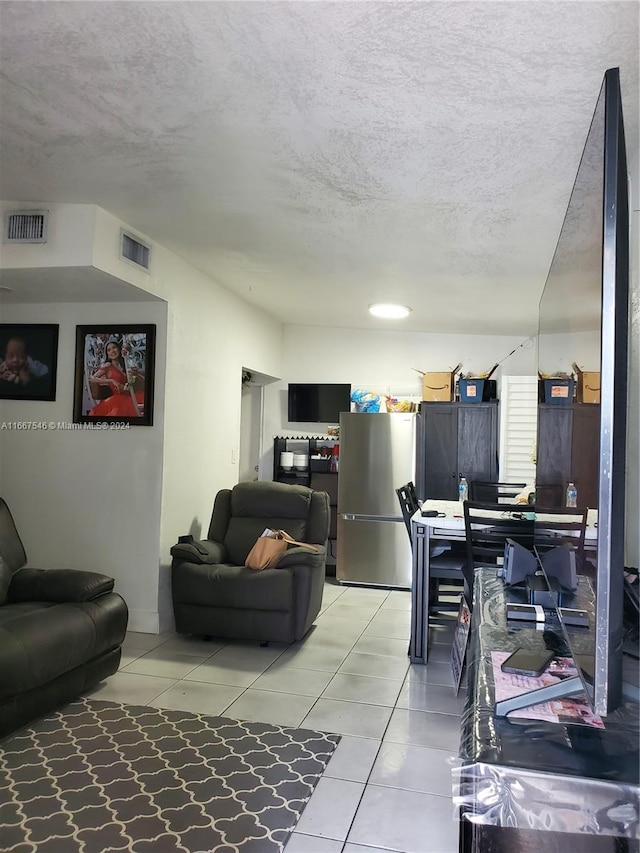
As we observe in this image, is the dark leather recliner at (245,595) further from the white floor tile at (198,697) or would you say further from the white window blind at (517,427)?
the white window blind at (517,427)

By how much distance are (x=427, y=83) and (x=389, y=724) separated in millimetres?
2718

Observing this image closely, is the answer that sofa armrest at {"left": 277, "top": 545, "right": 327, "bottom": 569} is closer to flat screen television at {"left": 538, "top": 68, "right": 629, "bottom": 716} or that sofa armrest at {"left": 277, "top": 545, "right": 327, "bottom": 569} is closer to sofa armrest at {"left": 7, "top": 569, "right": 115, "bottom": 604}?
sofa armrest at {"left": 7, "top": 569, "right": 115, "bottom": 604}

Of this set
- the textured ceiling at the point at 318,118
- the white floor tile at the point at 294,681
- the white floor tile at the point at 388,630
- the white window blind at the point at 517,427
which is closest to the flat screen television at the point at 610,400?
the textured ceiling at the point at 318,118

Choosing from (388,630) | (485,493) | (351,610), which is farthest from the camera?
(485,493)

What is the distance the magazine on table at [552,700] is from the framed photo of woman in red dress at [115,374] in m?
3.30

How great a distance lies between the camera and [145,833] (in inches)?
81.4

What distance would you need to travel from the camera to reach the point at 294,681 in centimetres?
346

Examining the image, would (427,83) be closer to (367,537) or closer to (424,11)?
(424,11)

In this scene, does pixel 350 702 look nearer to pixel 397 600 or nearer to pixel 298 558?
pixel 298 558

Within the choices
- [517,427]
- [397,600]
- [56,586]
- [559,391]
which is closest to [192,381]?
[56,586]

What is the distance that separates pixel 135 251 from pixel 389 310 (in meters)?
2.48

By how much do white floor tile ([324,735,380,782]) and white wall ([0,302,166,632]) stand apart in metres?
1.94

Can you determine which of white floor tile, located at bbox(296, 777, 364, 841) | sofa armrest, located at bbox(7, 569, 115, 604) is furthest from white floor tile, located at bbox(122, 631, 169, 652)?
white floor tile, located at bbox(296, 777, 364, 841)

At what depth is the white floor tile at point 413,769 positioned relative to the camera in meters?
2.39
